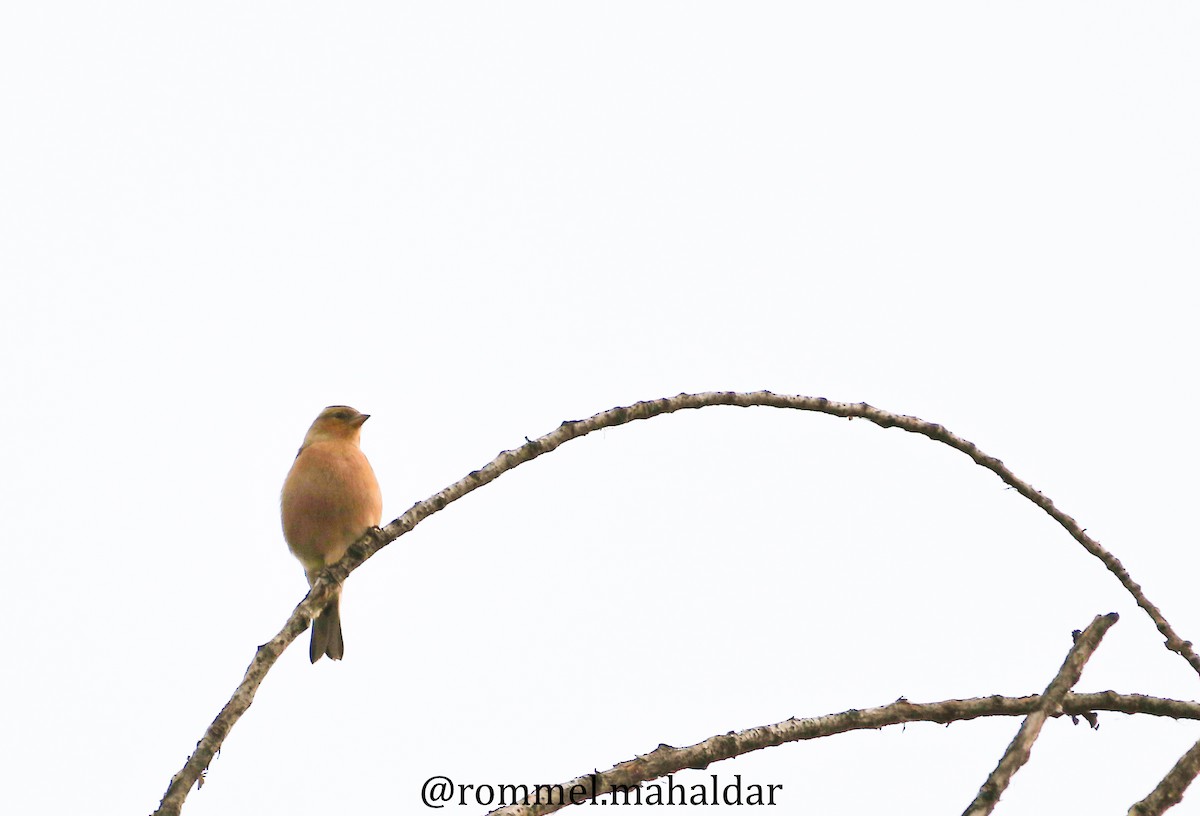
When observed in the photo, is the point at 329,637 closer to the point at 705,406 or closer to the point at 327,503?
the point at 327,503

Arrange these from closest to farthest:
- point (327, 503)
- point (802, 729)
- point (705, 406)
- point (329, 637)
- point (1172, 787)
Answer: point (1172, 787)
point (802, 729)
point (705, 406)
point (327, 503)
point (329, 637)

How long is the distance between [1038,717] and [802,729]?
0.74 metres

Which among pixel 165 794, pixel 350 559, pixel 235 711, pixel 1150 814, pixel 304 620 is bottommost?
pixel 1150 814

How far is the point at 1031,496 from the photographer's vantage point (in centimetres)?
389

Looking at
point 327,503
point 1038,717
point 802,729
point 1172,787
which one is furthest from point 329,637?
point 1172,787

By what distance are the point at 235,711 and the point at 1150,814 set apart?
78.3 inches

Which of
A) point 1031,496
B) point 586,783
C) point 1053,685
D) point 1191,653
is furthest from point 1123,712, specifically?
point 586,783

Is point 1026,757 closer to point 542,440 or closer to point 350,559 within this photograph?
point 542,440

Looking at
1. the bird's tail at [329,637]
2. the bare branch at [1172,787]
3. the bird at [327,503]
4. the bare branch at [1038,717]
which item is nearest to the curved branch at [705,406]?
the bare branch at [1038,717]

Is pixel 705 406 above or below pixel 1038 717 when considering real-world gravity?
above

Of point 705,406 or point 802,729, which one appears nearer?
point 802,729

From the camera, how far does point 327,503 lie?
805 centimetres

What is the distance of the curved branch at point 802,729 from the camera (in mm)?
3002

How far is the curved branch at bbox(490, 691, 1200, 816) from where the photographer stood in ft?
9.85
